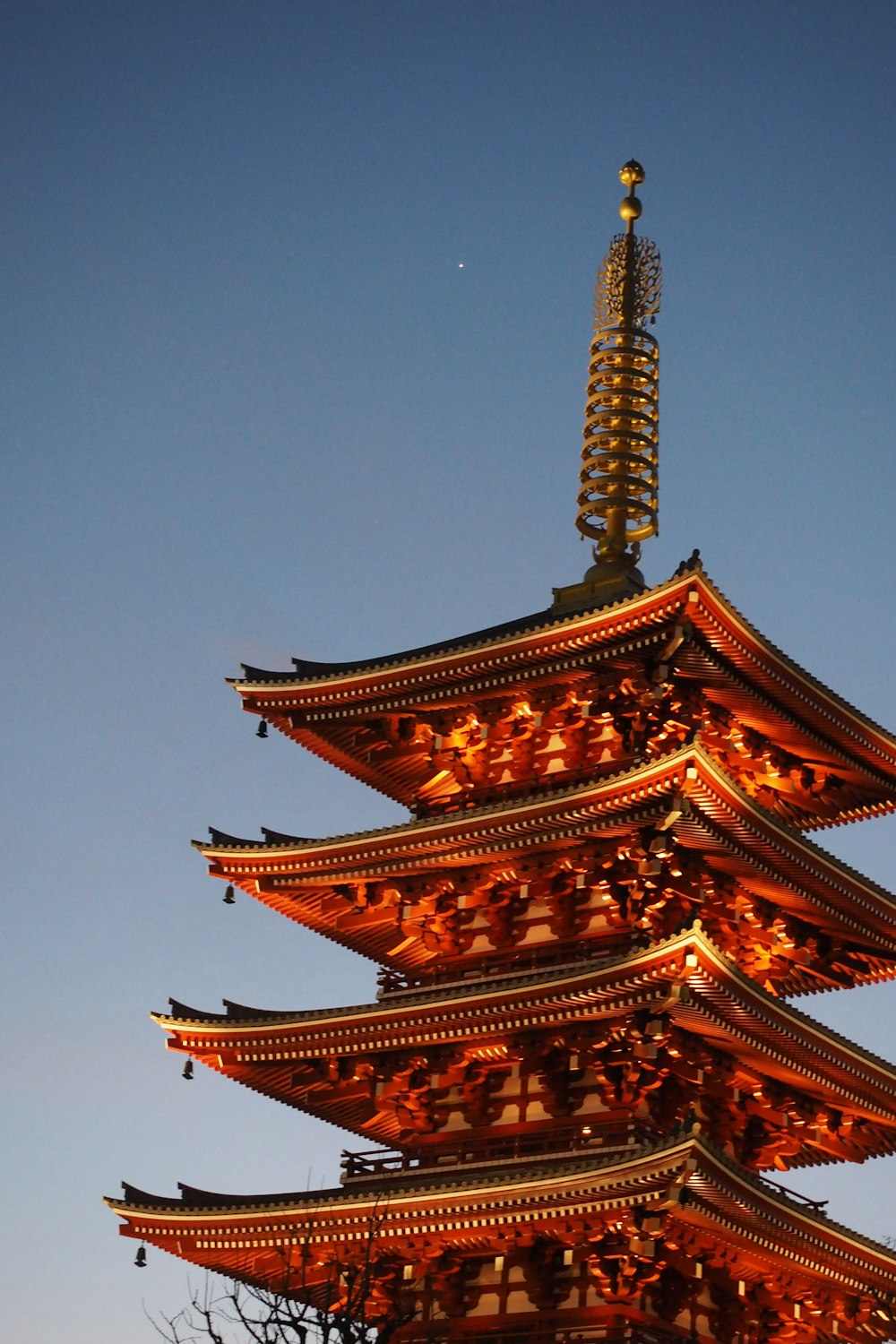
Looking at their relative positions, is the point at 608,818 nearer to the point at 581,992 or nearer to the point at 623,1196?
the point at 581,992

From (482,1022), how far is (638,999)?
310 centimetres

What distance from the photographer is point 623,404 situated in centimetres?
4184

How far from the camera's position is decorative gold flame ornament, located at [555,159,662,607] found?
39.6m

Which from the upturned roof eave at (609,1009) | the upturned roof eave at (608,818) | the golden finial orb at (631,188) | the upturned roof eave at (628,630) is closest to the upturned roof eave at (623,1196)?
the upturned roof eave at (609,1009)

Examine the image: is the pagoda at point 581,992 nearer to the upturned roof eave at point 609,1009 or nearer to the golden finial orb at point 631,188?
the upturned roof eave at point 609,1009

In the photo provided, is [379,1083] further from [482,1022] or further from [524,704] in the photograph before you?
[524,704]

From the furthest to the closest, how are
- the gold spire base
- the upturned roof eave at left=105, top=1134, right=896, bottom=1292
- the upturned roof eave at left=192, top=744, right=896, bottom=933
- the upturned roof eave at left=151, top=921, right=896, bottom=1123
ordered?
the gold spire base
the upturned roof eave at left=192, top=744, right=896, bottom=933
the upturned roof eave at left=151, top=921, right=896, bottom=1123
the upturned roof eave at left=105, top=1134, right=896, bottom=1292

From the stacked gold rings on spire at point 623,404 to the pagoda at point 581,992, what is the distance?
0.99 feet

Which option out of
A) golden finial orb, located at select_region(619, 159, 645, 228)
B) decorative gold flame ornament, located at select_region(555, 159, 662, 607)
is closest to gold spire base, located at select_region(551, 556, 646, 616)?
decorative gold flame ornament, located at select_region(555, 159, 662, 607)

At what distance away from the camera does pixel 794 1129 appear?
3612 centimetres

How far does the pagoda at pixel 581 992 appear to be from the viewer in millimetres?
32062

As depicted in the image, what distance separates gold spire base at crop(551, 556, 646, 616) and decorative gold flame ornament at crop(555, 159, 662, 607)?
0.06 ft

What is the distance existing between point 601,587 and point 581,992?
909cm

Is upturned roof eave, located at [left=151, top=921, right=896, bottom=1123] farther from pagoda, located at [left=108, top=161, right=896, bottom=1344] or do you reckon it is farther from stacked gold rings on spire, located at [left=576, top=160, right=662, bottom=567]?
stacked gold rings on spire, located at [left=576, top=160, right=662, bottom=567]
